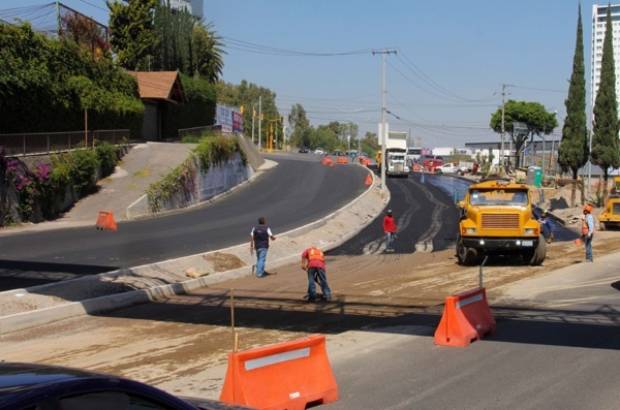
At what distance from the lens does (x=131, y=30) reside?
64.8 m

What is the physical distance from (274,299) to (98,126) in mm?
29236

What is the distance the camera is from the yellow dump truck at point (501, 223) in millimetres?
24422

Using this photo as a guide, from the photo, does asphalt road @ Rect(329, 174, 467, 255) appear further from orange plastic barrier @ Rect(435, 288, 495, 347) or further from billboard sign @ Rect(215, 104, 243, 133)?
billboard sign @ Rect(215, 104, 243, 133)

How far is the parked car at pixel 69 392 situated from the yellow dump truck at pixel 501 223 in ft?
71.5

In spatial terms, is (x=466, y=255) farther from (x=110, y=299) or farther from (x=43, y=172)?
(x=43, y=172)

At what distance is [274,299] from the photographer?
18.8 m

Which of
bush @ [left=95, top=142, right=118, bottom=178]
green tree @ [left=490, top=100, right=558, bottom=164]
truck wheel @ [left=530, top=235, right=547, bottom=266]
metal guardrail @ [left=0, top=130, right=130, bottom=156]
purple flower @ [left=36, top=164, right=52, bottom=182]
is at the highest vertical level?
green tree @ [left=490, top=100, right=558, bottom=164]

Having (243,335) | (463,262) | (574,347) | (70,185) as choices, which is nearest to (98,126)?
(70,185)

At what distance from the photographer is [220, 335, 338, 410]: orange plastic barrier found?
26.1 ft

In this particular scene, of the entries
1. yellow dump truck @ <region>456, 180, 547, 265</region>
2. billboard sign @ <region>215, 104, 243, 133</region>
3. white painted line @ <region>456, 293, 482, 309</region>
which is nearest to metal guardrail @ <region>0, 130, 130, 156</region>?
yellow dump truck @ <region>456, 180, 547, 265</region>

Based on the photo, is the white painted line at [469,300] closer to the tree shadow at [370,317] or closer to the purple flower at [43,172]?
the tree shadow at [370,317]

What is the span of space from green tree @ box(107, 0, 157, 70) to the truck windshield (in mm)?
46739

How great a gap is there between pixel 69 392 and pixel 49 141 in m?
36.0

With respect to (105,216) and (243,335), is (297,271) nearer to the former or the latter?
(105,216)
